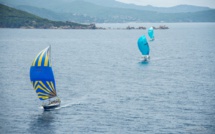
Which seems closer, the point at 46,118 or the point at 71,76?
the point at 46,118

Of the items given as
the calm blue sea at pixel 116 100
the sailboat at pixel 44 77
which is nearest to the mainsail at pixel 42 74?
the sailboat at pixel 44 77

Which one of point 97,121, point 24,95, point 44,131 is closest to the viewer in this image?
point 44,131

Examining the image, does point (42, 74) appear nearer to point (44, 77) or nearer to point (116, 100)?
point (44, 77)

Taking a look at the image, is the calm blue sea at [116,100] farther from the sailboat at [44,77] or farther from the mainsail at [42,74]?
the mainsail at [42,74]

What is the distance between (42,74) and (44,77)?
2.13 ft

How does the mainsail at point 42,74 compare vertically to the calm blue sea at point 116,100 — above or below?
above

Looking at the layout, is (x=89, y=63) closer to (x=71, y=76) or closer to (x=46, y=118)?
(x=71, y=76)

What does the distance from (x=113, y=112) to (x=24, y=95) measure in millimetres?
20226

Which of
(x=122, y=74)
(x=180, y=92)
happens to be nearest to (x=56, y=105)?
(x=180, y=92)

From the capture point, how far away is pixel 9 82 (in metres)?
86.2

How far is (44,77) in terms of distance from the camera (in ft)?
216

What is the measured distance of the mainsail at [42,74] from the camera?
6506 cm

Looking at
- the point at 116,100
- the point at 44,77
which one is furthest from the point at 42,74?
the point at 116,100

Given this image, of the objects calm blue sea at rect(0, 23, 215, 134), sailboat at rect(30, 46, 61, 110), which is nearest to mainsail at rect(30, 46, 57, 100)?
sailboat at rect(30, 46, 61, 110)
